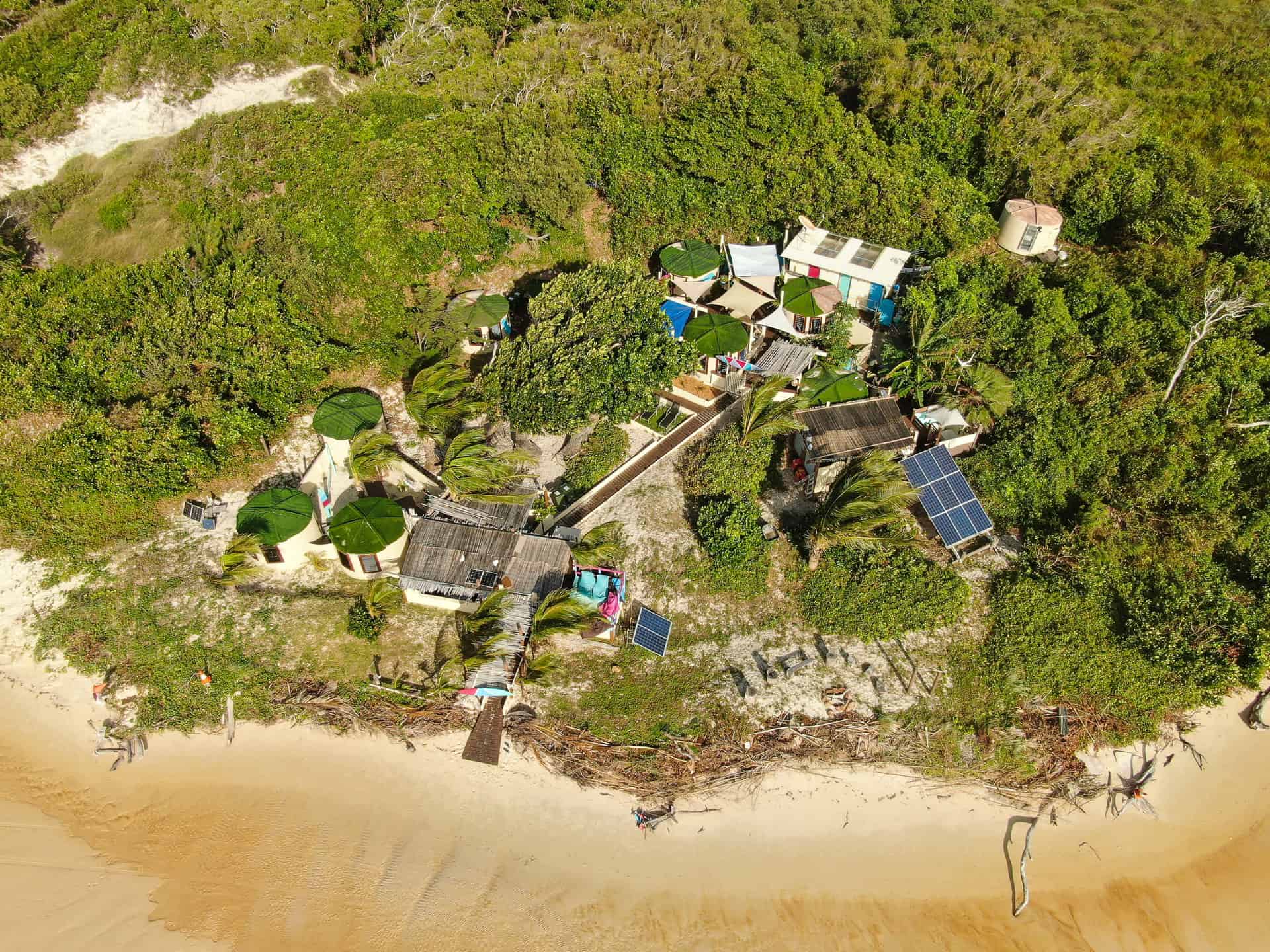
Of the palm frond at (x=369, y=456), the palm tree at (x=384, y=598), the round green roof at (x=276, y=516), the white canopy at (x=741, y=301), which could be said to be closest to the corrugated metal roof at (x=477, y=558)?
the palm tree at (x=384, y=598)

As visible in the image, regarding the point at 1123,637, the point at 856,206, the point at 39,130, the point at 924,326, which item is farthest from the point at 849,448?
the point at 39,130

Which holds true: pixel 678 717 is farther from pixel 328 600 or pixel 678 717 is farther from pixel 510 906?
pixel 328 600

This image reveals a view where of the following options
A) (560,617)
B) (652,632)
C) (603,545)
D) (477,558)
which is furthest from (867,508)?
(477,558)

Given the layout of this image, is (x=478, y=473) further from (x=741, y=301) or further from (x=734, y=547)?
(x=741, y=301)

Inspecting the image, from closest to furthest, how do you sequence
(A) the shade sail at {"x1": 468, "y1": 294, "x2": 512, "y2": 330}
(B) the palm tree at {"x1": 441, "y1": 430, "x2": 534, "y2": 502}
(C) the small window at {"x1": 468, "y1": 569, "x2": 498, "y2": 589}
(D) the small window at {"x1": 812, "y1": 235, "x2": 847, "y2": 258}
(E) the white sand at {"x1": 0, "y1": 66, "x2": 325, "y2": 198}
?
(C) the small window at {"x1": 468, "y1": 569, "x2": 498, "y2": 589} → (B) the palm tree at {"x1": 441, "y1": 430, "x2": 534, "y2": 502} → (A) the shade sail at {"x1": 468, "y1": 294, "x2": 512, "y2": 330} → (D) the small window at {"x1": 812, "y1": 235, "x2": 847, "y2": 258} → (E) the white sand at {"x1": 0, "y1": 66, "x2": 325, "y2": 198}

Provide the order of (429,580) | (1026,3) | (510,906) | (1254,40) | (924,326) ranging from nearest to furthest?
(510,906) < (429,580) < (924,326) < (1254,40) < (1026,3)

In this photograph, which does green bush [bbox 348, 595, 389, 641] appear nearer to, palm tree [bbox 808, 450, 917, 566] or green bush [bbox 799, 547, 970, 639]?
green bush [bbox 799, 547, 970, 639]

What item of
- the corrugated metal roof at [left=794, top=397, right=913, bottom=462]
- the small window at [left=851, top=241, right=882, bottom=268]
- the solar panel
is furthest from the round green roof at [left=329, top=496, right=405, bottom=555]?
the small window at [left=851, top=241, right=882, bottom=268]

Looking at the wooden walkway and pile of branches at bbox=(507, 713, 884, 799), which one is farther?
the wooden walkway
